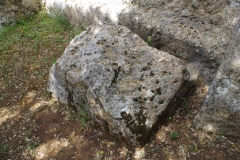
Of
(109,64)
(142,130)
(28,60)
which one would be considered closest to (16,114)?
(28,60)

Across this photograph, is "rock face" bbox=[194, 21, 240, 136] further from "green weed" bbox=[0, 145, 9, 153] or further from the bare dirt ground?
"green weed" bbox=[0, 145, 9, 153]

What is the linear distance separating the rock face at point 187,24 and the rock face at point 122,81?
1.13ft

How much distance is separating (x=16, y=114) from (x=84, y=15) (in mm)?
3206

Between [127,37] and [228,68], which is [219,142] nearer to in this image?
[228,68]

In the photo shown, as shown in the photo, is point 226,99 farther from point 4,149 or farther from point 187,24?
point 4,149

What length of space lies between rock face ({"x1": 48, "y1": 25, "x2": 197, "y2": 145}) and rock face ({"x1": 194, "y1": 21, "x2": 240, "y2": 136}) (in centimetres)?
50

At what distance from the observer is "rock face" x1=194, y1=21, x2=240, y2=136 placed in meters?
2.38

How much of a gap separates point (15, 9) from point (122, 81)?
5.75m

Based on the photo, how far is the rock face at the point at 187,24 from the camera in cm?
325

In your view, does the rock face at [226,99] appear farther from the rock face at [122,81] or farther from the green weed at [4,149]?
the green weed at [4,149]

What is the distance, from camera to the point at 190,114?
3098 millimetres

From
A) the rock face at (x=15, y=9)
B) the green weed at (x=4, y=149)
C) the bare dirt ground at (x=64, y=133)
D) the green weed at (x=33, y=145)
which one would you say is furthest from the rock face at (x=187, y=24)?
the rock face at (x=15, y=9)

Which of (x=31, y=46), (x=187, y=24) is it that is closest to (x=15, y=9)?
(x=31, y=46)

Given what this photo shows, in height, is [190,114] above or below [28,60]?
below
